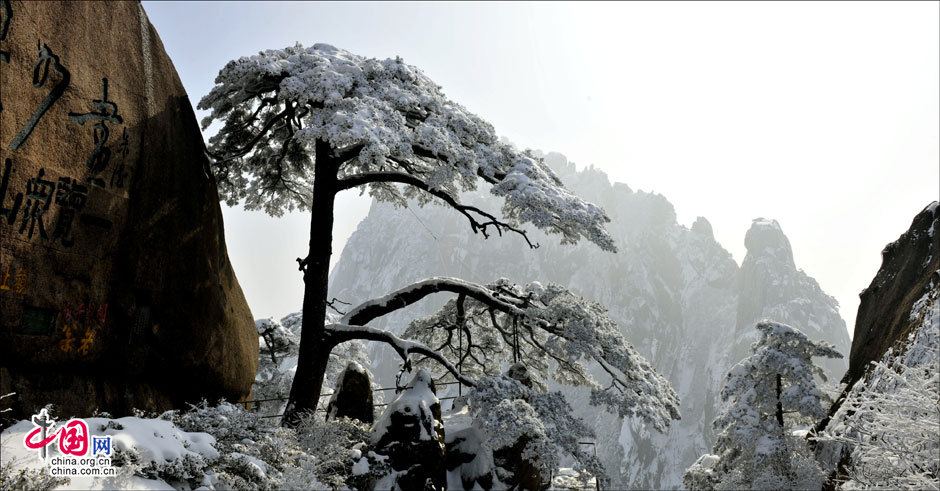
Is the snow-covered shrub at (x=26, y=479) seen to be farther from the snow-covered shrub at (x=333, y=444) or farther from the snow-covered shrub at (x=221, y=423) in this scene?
the snow-covered shrub at (x=333, y=444)

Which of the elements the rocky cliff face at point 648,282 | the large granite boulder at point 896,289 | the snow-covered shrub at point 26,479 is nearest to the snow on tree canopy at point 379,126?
the snow-covered shrub at point 26,479

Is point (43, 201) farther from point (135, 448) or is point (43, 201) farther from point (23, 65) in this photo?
point (135, 448)

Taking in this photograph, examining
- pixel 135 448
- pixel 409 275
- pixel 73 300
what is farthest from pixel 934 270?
pixel 409 275

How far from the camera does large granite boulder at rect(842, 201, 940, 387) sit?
32.7 feet

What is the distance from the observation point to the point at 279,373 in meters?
18.4

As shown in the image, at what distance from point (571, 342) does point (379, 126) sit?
462cm

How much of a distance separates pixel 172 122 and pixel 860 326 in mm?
13799

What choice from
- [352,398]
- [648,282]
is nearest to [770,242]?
[648,282]

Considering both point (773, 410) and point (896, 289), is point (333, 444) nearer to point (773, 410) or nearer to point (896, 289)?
point (773, 410)

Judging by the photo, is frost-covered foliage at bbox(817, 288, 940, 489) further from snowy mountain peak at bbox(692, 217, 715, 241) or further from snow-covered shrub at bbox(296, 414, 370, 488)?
snowy mountain peak at bbox(692, 217, 715, 241)

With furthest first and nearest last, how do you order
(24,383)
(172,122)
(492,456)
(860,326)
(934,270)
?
(860,326) < (492,456) < (934,270) < (172,122) < (24,383)

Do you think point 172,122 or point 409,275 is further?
point 409,275

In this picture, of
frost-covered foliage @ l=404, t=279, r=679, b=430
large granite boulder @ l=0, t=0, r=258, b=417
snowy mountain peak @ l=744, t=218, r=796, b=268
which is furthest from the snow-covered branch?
snowy mountain peak @ l=744, t=218, r=796, b=268

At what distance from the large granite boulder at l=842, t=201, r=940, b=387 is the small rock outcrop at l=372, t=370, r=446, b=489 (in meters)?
7.42
